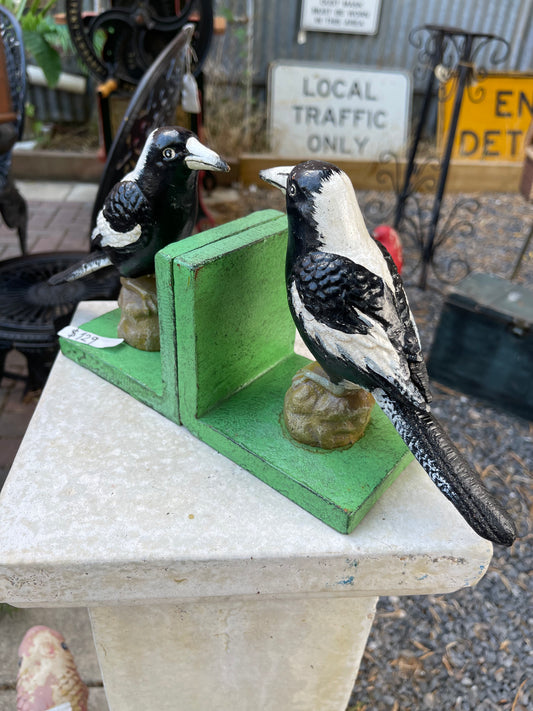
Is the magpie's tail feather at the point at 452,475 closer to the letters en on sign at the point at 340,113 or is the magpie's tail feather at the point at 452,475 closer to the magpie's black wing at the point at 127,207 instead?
the magpie's black wing at the point at 127,207

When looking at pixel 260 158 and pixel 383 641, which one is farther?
pixel 260 158

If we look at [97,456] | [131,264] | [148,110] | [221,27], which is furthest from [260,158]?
[97,456]

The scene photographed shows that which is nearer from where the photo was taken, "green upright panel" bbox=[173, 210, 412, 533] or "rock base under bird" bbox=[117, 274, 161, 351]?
"green upright panel" bbox=[173, 210, 412, 533]

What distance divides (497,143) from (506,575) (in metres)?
4.37

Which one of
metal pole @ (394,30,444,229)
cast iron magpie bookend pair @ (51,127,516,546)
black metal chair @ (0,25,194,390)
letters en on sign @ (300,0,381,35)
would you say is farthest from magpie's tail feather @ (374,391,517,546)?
letters en on sign @ (300,0,381,35)

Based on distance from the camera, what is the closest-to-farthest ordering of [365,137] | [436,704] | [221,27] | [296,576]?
[296,576] < [436,704] < [221,27] < [365,137]

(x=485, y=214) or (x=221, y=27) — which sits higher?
(x=221, y=27)

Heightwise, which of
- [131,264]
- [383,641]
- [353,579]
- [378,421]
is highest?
[131,264]

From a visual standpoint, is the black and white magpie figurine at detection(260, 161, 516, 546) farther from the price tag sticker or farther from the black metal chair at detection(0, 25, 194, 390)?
the black metal chair at detection(0, 25, 194, 390)

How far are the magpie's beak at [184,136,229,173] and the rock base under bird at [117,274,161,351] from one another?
0.33 meters

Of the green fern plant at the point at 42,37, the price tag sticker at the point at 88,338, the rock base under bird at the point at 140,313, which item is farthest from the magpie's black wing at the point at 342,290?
the green fern plant at the point at 42,37

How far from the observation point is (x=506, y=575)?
1.99 metres

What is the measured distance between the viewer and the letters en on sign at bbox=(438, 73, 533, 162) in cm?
496

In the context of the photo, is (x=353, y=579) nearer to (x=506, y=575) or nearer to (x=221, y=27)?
(x=506, y=575)
